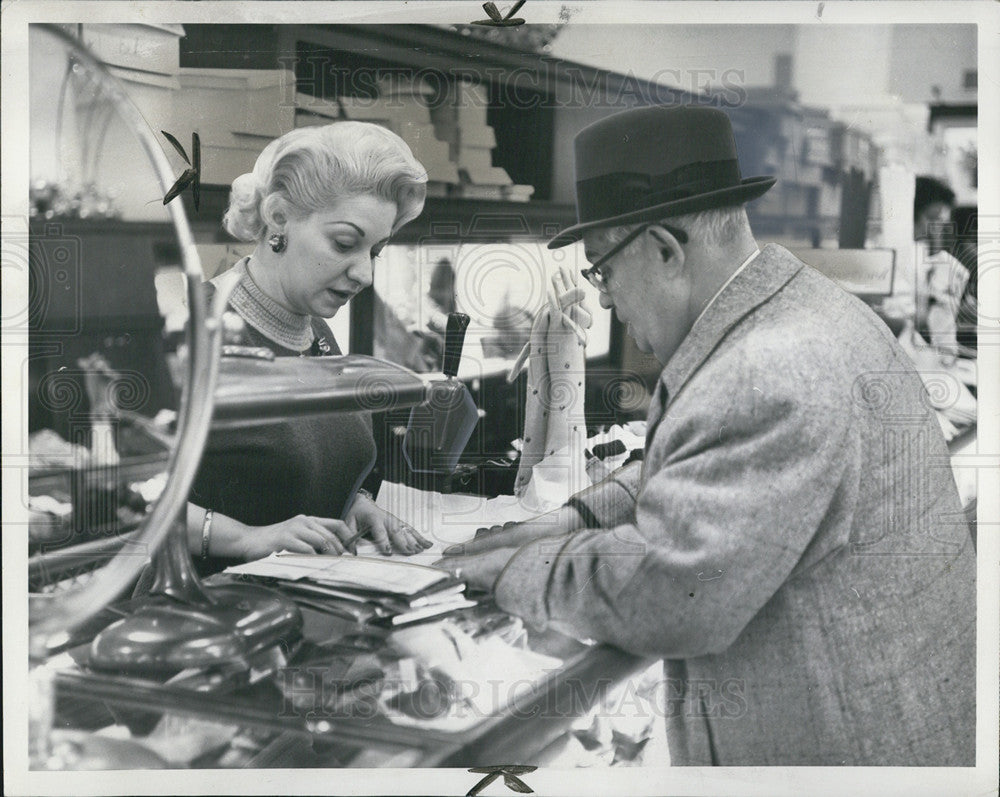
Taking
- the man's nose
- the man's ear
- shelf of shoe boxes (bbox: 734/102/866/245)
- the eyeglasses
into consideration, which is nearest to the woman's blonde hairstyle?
the man's nose

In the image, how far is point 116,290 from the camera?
6.34 ft

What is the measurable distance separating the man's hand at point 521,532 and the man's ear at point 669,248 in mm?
575

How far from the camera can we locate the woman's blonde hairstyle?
1.91 metres

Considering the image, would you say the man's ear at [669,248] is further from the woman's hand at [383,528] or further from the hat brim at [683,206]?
the woman's hand at [383,528]

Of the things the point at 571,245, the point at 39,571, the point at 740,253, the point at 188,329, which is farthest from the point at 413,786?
the point at 740,253

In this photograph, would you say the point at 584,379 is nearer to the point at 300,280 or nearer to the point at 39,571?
the point at 300,280

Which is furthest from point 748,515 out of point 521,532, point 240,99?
point 240,99

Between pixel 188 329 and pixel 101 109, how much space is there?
54 centimetres

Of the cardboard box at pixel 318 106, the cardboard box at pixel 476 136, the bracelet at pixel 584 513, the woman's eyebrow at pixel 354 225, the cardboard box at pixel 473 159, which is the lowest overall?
the bracelet at pixel 584 513

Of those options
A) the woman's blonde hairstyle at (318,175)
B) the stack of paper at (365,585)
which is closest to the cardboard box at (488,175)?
the woman's blonde hairstyle at (318,175)

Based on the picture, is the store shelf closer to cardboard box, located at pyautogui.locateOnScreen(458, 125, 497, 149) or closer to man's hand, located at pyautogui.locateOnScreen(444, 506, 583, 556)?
cardboard box, located at pyautogui.locateOnScreen(458, 125, 497, 149)

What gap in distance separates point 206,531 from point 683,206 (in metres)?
1.25

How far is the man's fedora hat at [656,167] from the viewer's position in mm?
1858

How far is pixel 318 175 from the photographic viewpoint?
191cm
